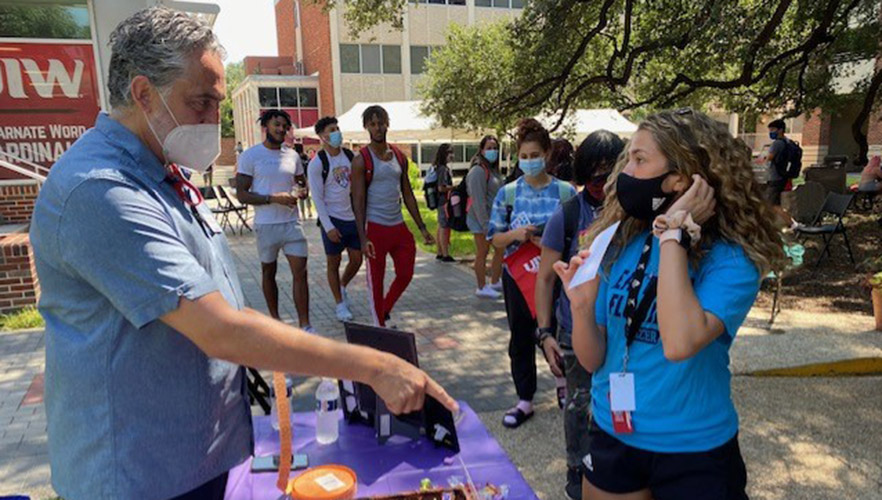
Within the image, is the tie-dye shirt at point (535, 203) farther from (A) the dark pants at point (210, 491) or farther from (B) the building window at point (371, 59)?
(B) the building window at point (371, 59)

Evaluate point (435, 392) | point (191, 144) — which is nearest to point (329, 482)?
point (435, 392)

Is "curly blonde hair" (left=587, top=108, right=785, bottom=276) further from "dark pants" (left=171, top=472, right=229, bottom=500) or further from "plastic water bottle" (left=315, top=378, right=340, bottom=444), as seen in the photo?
"plastic water bottle" (left=315, top=378, right=340, bottom=444)

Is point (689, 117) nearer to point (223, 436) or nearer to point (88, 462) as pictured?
point (223, 436)

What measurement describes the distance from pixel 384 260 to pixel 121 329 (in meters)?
4.29

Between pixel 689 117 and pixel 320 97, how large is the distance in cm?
3498

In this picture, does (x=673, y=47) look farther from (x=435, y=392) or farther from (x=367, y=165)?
(x=435, y=392)

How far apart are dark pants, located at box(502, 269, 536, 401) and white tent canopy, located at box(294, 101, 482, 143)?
12.1m

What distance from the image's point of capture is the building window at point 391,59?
3232cm

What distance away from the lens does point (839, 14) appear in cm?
980

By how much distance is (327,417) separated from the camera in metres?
2.73

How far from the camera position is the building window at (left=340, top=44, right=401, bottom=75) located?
31766mm

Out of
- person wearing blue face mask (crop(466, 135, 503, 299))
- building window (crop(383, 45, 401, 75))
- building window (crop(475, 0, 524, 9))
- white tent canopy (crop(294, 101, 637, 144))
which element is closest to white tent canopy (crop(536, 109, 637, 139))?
white tent canopy (crop(294, 101, 637, 144))

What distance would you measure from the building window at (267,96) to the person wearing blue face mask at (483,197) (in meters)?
31.1

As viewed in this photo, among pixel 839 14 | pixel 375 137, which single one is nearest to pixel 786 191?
pixel 839 14
